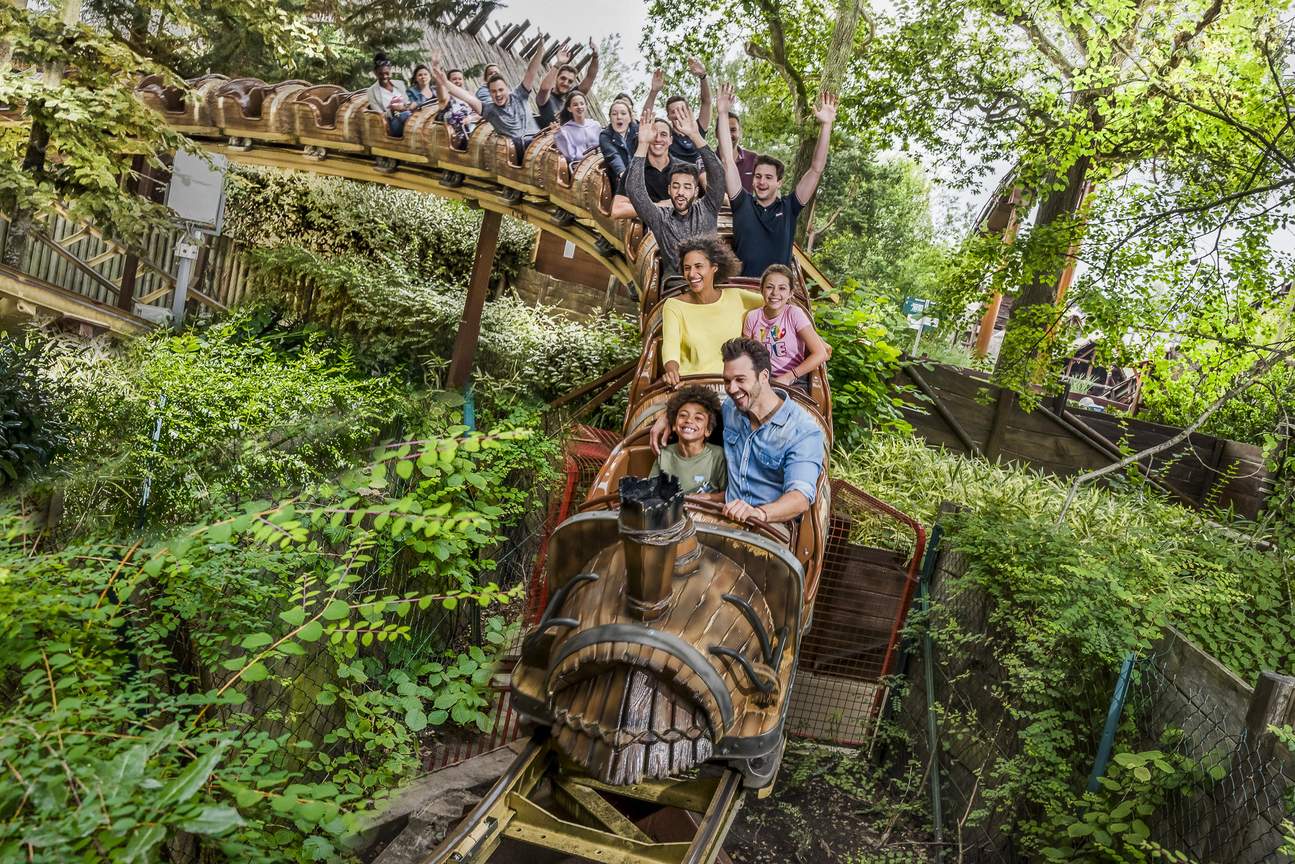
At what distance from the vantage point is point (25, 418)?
4.52 meters

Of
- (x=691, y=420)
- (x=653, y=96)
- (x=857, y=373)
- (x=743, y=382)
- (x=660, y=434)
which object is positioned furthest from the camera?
(x=857, y=373)

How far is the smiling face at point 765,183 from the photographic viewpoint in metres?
5.16

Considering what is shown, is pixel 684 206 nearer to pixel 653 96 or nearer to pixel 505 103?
pixel 653 96

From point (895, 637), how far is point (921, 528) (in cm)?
66

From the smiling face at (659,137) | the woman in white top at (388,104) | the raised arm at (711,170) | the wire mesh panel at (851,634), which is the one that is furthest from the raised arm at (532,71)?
the wire mesh panel at (851,634)

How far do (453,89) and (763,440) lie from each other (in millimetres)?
6039

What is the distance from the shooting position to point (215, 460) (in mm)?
5109

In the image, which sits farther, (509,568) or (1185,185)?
(1185,185)

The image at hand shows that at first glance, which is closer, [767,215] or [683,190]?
[767,215]

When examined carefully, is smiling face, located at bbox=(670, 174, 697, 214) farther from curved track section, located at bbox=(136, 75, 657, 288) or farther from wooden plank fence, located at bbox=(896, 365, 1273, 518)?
wooden plank fence, located at bbox=(896, 365, 1273, 518)

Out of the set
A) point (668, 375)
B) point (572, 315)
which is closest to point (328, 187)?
point (572, 315)

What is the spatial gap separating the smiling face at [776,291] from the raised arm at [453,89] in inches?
175

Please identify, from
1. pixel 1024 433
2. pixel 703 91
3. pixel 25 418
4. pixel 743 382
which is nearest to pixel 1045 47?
pixel 1024 433

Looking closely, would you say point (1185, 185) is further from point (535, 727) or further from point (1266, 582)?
point (535, 727)
